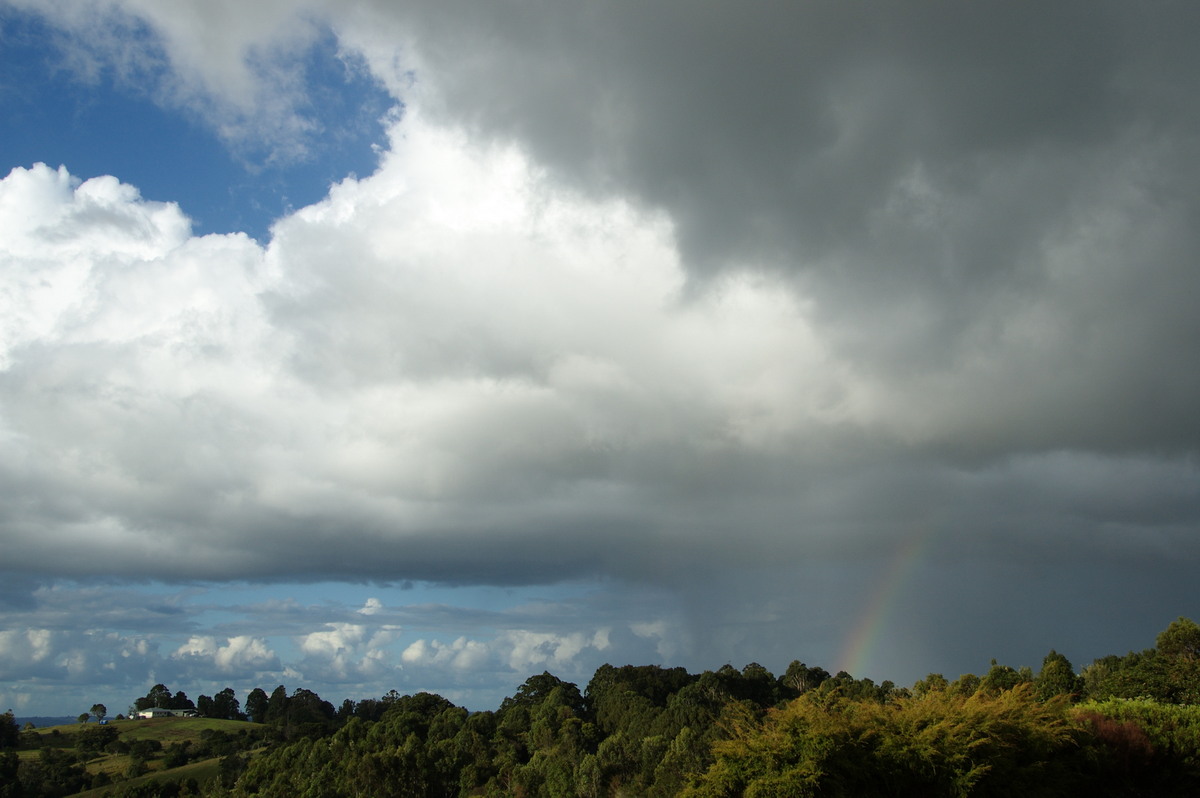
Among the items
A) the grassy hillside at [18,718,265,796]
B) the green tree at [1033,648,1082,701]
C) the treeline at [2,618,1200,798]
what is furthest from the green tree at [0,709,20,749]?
the green tree at [1033,648,1082,701]

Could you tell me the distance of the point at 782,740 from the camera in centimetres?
2686

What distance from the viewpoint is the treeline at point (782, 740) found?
91.7ft

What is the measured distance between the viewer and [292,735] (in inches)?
5935

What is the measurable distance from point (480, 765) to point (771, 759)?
197 ft

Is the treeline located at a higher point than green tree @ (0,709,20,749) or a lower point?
higher

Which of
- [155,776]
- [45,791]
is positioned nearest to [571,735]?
[155,776]

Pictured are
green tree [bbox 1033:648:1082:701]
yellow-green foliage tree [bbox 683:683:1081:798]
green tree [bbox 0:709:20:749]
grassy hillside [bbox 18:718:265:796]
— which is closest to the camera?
yellow-green foliage tree [bbox 683:683:1081:798]

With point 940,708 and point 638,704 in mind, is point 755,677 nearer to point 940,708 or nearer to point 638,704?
point 638,704

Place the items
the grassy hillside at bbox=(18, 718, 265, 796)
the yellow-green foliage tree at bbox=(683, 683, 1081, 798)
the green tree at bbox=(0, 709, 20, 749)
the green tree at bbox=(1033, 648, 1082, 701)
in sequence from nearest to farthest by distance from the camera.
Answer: the yellow-green foliage tree at bbox=(683, 683, 1081, 798), the green tree at bbox=(1033, 648, 1082, 701), the grassy hillside at bbox=(18, 718, 265, 796), the green tree at bbox=(0, 709, 20, 749)

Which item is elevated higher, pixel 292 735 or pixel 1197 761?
pixel 1197 761

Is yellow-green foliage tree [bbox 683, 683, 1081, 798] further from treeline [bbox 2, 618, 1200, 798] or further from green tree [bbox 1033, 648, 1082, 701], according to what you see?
green tree [bbox 1033, 648, 1082, 701]

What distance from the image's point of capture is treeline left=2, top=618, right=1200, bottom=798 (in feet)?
91.7

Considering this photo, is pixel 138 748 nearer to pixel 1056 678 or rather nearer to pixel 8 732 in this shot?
pixel 8 732

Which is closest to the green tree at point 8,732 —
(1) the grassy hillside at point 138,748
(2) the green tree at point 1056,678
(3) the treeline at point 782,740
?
(1) the grassy hillside at point 138,748
